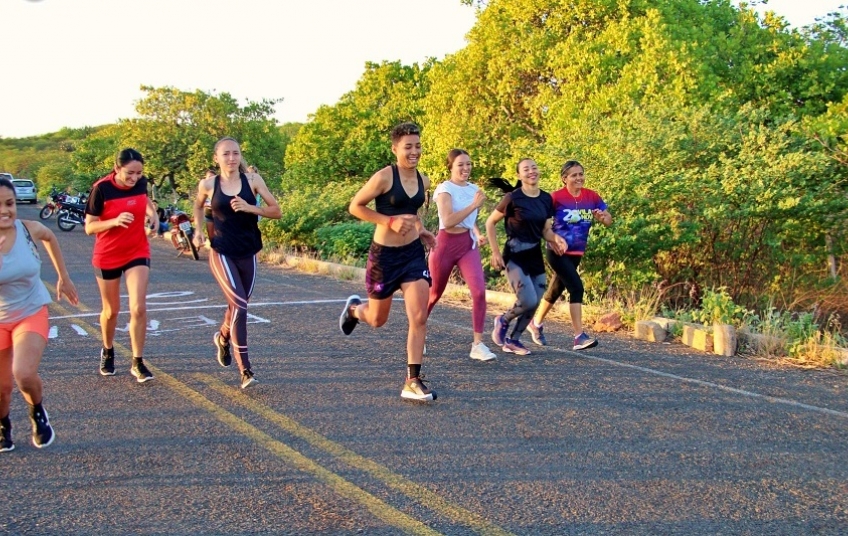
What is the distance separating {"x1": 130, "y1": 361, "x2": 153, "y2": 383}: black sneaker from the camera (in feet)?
23.6

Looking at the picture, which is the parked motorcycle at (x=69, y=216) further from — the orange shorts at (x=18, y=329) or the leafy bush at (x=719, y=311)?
the orange shorts at (x=18, y=329)

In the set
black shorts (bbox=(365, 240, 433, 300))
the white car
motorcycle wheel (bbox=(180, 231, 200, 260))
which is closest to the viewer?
black shorts (bbox=(365, 240, 433, 300))

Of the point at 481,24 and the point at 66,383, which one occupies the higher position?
the point at 481,24

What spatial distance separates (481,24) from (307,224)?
6.70 meters

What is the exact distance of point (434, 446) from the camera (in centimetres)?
543

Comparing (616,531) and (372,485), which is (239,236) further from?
(616,531)

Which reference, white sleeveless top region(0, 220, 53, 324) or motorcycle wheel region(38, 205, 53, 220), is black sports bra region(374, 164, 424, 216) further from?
motorcycle wheel region(38, 205, 53, 220)

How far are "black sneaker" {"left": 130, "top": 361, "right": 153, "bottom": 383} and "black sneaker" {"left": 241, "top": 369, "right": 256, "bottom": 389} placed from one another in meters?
0.85

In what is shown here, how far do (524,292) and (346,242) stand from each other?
10098 millimetres

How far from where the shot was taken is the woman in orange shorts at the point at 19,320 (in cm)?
529

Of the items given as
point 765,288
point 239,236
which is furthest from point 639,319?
point 239,236

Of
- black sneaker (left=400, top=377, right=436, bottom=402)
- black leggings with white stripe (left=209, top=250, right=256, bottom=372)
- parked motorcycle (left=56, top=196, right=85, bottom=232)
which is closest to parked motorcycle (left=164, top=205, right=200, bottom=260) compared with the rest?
parked motorcycle (left=56, top=196, right=85, bottom=232)

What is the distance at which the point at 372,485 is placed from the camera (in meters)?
4.73

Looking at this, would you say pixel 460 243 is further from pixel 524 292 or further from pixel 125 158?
pixel 125 158
